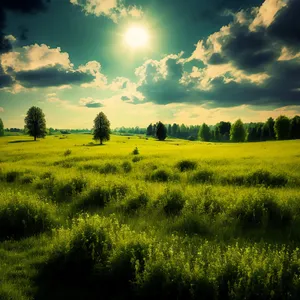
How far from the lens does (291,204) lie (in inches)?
414

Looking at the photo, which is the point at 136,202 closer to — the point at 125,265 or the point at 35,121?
the point at 125,265

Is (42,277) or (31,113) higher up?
(31,113)

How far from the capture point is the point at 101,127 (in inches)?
3113

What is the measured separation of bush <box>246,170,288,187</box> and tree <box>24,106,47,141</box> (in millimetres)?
85863

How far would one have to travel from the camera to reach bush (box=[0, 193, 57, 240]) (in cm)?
926

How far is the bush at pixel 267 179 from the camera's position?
16672 millimetres

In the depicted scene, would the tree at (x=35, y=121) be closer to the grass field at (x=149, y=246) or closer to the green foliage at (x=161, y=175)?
the green foliage at (x=161, y=175)

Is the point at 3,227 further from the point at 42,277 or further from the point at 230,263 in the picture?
the point at 230,263

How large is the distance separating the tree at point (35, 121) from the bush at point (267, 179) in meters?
85.9

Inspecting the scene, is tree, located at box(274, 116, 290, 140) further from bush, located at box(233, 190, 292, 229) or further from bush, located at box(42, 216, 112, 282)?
bush, located at box(42, 216, 112, 282)

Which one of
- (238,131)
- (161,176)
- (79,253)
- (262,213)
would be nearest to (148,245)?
(79,253)

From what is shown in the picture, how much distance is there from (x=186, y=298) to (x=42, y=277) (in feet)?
12.3

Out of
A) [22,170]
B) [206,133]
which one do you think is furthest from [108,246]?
[206,133]

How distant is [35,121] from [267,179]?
86.8m
